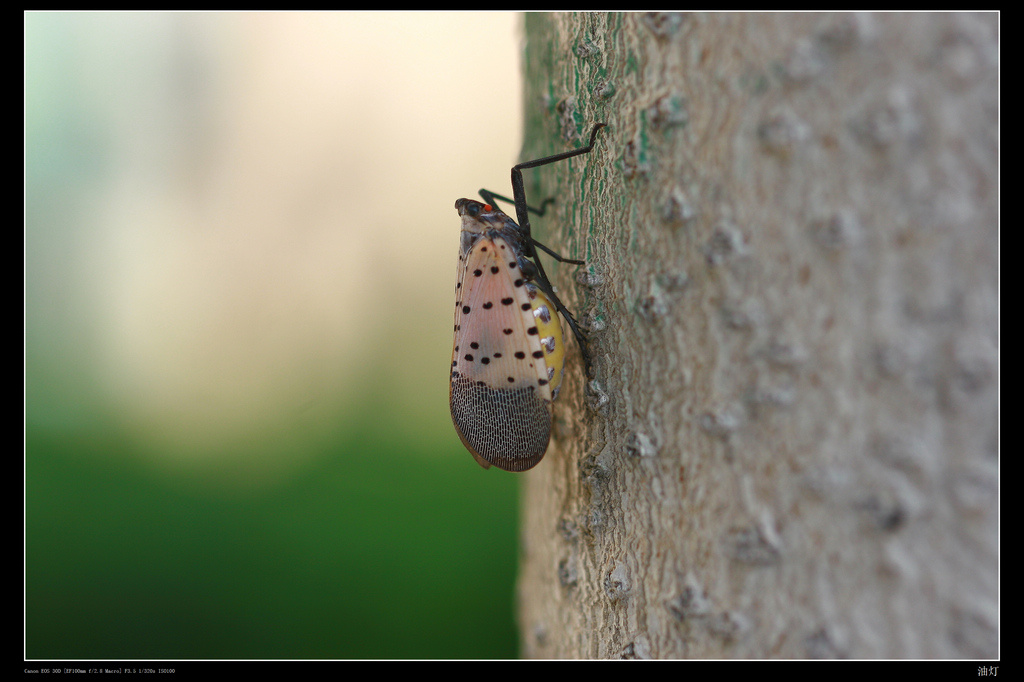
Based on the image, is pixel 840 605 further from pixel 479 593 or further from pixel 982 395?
pixel 479 593

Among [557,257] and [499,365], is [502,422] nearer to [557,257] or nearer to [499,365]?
[499,365]

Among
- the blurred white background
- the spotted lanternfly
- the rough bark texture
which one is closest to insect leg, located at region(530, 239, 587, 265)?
the spotted lanternfly

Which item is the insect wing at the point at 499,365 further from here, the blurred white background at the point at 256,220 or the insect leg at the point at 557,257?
the blurred white background at the point at 256,220

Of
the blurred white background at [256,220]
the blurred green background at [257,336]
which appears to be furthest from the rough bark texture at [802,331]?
the blurred white background at [256,220]

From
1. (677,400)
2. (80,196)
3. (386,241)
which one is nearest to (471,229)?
(677,400)

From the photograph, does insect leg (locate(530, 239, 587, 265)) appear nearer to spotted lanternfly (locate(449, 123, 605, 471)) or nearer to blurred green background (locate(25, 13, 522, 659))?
spotted lanternfly (locate(449, 123, 605, 471))

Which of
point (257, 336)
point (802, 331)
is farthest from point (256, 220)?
point (802, 331)
